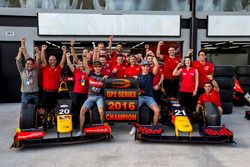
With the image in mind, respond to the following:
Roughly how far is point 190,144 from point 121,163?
4.63ft

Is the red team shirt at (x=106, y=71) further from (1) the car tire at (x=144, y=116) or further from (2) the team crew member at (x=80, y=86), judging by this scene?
(1) the car tire at (x=144, y=116)

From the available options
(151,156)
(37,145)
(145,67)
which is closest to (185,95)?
(145,67)

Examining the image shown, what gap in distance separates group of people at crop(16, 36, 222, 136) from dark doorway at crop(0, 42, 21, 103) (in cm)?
434

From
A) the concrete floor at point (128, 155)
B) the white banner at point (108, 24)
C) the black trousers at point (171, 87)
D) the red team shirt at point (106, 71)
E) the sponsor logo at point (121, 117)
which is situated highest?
the white banner at point (108, 24)

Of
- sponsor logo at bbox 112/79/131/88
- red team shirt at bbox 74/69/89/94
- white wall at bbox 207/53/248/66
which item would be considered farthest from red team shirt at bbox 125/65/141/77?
white wall at bbox 207/53/248/66

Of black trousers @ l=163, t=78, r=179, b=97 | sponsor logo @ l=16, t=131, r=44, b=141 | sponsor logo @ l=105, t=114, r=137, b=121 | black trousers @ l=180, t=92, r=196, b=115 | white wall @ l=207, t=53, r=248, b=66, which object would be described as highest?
white wall @ l=207, t=53, r=248, b=66

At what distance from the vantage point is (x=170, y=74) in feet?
19.5

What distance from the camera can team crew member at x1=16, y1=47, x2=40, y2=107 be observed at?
5.12 meters

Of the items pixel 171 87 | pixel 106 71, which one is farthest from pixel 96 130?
pixel 171 87

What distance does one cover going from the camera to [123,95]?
16.1ft

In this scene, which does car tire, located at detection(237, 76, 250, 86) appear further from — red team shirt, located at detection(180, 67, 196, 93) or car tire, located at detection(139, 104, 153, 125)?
car tire, located at detection(139, 104, 153, 125)

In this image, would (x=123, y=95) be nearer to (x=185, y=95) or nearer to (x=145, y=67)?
(x=145, y=67)

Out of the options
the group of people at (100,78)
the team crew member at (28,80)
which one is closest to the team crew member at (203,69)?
the group of people at (100,78)

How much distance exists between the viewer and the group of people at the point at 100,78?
500 cm
